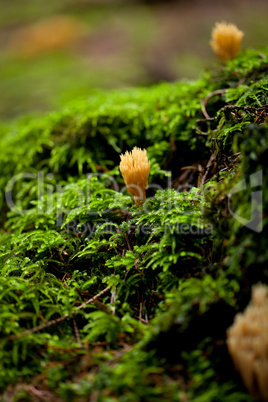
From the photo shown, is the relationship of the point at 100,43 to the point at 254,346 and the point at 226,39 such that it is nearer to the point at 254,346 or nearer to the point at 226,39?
the point at 226,39

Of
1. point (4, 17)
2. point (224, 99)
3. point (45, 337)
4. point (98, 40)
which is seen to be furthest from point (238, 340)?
point (4, 17)

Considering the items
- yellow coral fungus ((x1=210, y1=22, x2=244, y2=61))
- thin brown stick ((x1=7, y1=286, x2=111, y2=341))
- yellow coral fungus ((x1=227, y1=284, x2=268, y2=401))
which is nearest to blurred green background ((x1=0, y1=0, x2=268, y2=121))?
yellow coral fungus ((x1=210, y1=22, x2=244, y2=61))

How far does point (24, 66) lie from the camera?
308 inches

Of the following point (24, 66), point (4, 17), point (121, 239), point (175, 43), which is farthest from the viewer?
point (4, 17)

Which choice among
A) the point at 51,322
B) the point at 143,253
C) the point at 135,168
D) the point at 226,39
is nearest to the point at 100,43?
the point at 226,39

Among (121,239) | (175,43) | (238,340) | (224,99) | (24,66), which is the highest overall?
(175,43)

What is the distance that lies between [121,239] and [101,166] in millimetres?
861

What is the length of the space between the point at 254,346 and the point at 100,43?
9507 mm

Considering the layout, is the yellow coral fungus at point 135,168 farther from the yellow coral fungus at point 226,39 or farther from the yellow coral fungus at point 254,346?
the yellow coral fungus at point 226,39

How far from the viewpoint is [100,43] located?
9.06 meters

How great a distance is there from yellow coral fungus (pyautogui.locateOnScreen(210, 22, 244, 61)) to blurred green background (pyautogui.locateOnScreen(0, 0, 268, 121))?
108 inches

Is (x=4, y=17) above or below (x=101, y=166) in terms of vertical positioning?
above

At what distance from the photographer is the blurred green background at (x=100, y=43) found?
634 cm

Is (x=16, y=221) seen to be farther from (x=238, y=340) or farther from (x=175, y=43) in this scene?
(x=175, y=43)
